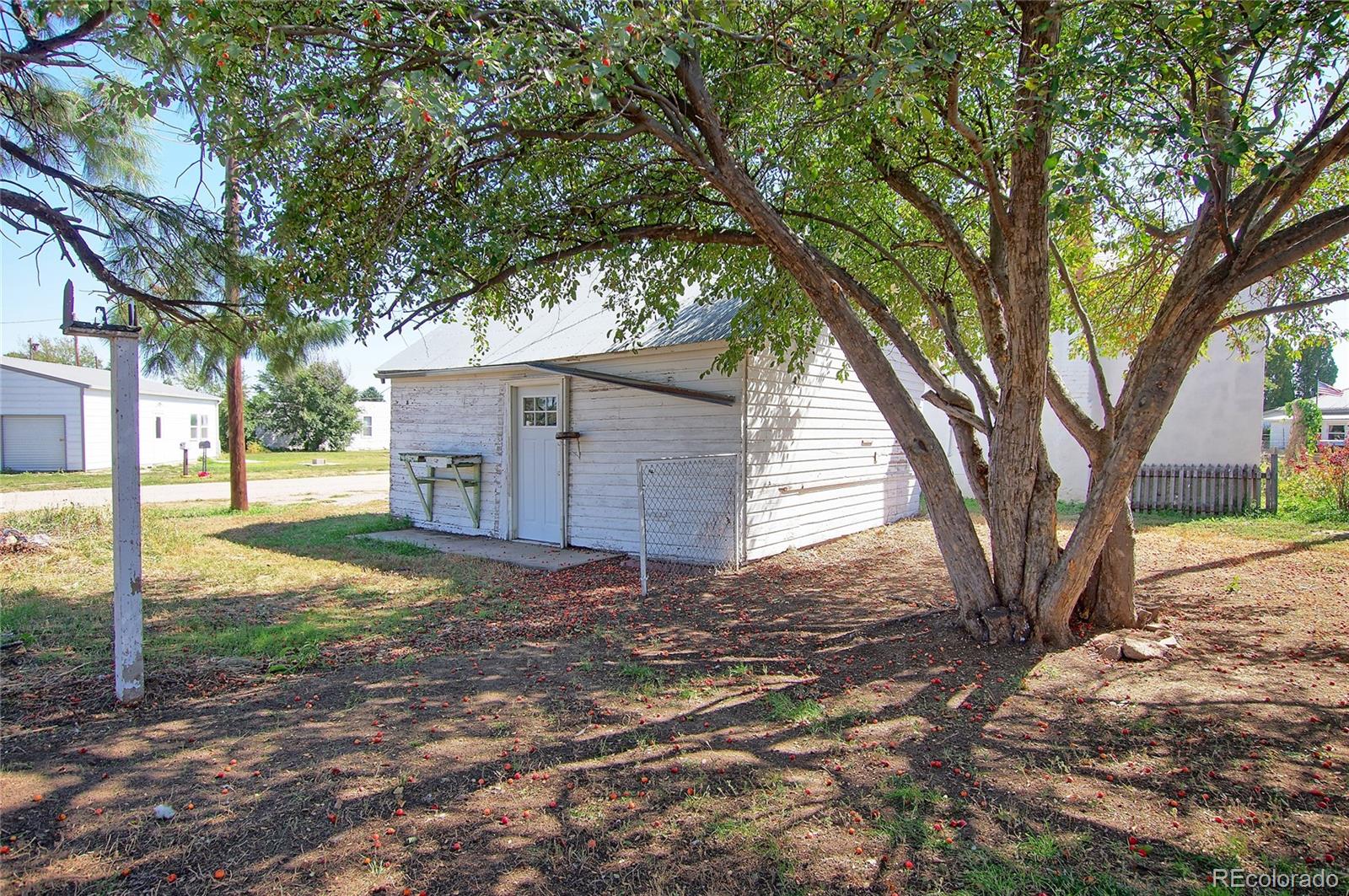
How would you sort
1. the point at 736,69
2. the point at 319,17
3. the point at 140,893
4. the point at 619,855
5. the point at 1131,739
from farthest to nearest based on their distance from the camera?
the point at 736,69
the point at 319,17
the point at 1131,739
the point at 619,855
the point at 140,893

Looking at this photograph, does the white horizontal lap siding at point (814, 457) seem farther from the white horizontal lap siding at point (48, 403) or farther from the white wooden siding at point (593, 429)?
the white horizontal lap siding at point (48, 403)

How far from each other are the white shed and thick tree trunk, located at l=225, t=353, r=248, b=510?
10.4 ft

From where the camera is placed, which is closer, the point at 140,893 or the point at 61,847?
the point at 140,893

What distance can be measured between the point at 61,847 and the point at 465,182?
4834 mm

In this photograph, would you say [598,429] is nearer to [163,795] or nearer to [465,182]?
[465,182]

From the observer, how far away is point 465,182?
226 inches

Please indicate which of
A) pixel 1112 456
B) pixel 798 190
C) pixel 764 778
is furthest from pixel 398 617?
pixel 1112 456

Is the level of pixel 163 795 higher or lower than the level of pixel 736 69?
lower

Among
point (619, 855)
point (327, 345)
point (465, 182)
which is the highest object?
point (465, 182)

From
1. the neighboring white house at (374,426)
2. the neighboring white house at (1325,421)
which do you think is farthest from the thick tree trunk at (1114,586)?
the neighboring white house at (374,426)

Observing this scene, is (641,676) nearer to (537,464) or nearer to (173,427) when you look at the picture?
(537,464)

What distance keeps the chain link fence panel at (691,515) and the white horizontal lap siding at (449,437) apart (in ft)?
9.34

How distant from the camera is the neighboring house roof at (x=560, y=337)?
8552 mm

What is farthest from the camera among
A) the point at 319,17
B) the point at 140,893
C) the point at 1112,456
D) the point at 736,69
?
the point at 736,69
